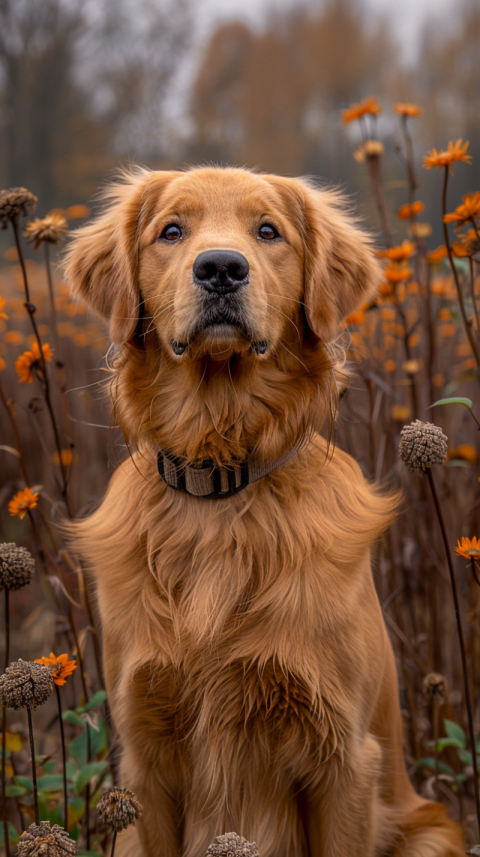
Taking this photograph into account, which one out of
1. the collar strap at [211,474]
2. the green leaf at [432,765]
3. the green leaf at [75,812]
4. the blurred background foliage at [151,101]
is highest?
the blurred background foliage at [151,101]

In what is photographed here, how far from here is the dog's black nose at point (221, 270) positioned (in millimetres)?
1597

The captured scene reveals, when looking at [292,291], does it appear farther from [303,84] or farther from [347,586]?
[303,84]

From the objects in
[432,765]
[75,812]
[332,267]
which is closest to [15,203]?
[332,267]

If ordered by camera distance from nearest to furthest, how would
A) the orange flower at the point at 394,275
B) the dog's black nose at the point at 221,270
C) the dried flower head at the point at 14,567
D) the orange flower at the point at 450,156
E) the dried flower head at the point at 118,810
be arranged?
the dried flower head at the point at 118,810, the dried flower head at the point at 14,567, the dog's black nose at the point at 221,270, the orange flower at the point at 450,156, the orange flower at the point at 394,275

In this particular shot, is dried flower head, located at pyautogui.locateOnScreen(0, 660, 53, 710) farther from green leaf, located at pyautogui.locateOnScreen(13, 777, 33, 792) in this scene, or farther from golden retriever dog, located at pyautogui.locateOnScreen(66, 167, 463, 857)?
green leaf, located at pyautogui.locateOnScreen(13, 777, 33, 792)

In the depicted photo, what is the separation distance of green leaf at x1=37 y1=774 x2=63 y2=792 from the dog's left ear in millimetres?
1414

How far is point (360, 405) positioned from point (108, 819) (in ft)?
7.97

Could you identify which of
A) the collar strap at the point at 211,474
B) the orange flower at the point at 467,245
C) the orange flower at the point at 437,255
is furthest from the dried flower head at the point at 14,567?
the orange flower at the point at 437,255

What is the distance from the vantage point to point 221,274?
5.29ft

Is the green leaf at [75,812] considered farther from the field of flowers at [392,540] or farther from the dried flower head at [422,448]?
the dried flower head at [422,448]

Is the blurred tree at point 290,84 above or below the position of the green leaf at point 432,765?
above

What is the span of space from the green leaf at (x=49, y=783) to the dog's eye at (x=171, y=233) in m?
1.53

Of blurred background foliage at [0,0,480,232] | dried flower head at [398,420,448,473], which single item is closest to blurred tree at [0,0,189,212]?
blurred background foliage at [0,0,480,232]

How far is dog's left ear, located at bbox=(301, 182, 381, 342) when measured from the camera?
1.91m
